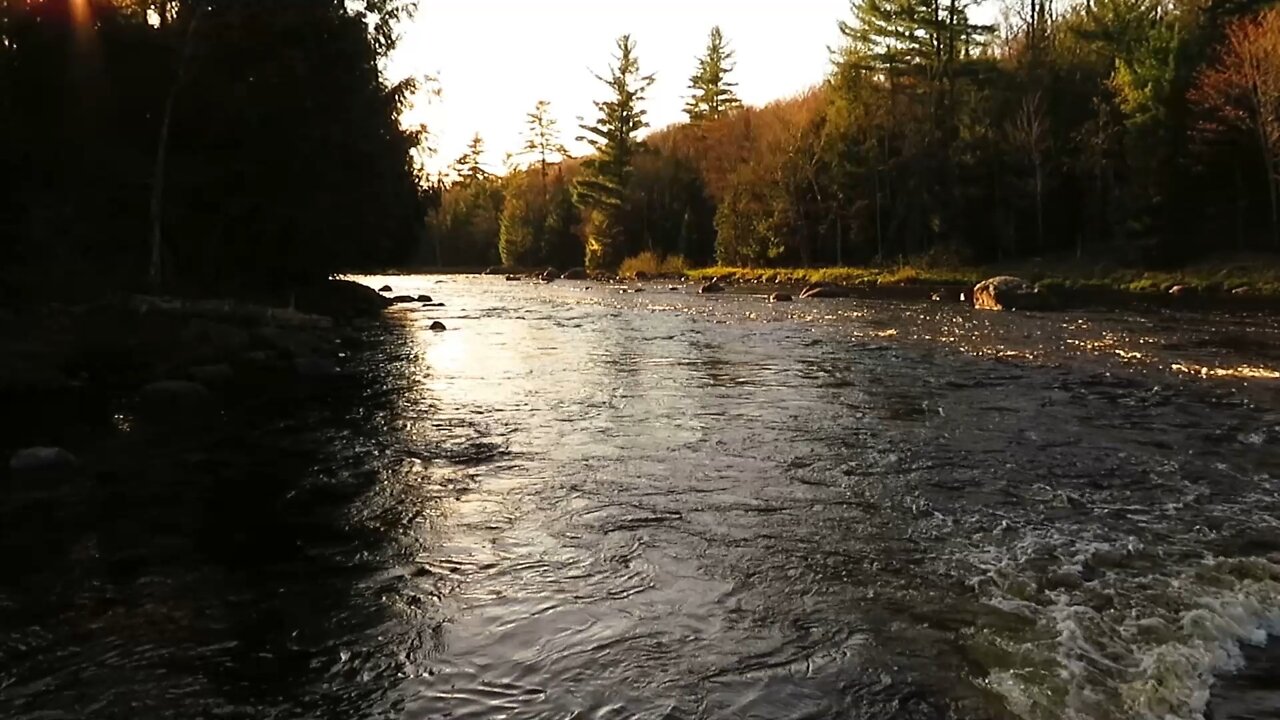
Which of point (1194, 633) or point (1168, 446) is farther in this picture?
point (1168, 446)

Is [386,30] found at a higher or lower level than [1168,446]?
higher

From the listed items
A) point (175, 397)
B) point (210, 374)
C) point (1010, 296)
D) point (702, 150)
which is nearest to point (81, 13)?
point (210, 374)

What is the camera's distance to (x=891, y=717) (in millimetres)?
→ 5141

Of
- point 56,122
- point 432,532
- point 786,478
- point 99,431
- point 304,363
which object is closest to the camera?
point 432,532

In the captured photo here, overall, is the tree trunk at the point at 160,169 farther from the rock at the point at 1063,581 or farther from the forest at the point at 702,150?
the rock at the point at 1063,581

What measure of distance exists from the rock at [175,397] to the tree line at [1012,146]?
2913 cm

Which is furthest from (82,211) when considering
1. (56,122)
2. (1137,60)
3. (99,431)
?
(1137,60)

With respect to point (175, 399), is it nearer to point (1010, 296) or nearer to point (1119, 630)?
point (1119, 630)

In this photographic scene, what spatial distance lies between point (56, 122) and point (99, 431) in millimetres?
11248

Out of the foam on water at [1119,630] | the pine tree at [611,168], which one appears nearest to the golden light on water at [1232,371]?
the foam on water at [1119,630]

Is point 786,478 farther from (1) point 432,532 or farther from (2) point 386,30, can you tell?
(2) point 386,30

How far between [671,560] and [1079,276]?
39468mm

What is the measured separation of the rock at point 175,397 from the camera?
48.7 feet

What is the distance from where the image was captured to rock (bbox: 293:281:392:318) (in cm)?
3159
